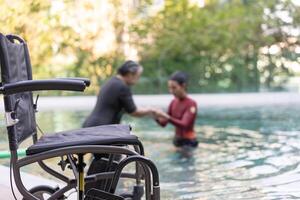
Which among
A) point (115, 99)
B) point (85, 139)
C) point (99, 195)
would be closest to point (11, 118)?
point (85, 139)

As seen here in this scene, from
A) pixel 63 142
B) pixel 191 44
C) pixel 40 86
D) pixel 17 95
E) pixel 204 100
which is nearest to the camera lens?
pixel 40 86

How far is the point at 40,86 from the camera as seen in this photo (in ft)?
7.32

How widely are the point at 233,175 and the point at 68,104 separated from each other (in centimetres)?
1058

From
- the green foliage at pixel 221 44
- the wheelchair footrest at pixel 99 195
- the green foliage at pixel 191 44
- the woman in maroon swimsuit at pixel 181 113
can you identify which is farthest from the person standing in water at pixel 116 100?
the green foliage at pixel 221 44

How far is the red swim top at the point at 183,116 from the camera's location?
6.25 m

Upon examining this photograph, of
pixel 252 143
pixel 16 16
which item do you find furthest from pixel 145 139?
pixel 16 16

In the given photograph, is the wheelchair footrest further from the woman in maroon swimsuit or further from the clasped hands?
the woman in maroon swimsuit

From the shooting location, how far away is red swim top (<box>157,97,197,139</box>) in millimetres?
6245

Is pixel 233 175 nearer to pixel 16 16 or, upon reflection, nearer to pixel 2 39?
pixel 2 39

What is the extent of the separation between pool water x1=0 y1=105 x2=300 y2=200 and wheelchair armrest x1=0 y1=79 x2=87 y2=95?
186cm

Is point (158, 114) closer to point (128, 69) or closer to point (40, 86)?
point (128, 69)

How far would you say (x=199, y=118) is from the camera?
11.8 metres

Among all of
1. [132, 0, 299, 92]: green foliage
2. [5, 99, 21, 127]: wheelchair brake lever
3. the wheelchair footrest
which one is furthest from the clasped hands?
[132, 0, 299, 92]: green foliage

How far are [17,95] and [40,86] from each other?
0.30 metres
